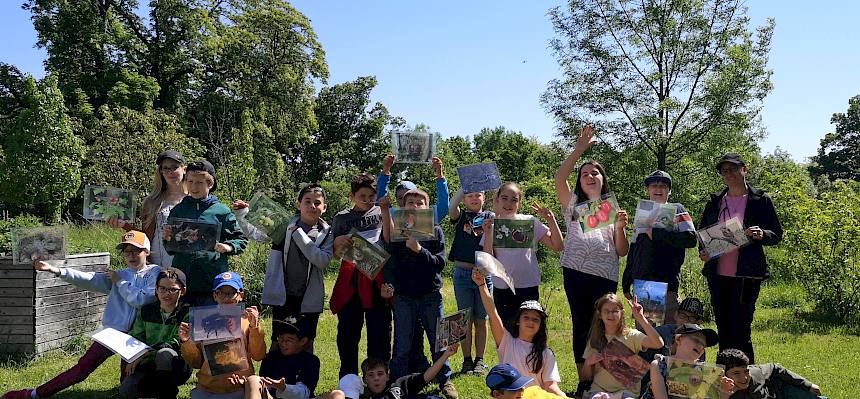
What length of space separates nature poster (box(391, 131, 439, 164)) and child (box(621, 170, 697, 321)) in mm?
2019

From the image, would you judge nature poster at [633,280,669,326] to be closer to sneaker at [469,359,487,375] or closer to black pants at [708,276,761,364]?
black pants at [708,276,761,364]

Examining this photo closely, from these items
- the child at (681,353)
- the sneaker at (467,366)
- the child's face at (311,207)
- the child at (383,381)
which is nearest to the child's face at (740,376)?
the child at (681,353)

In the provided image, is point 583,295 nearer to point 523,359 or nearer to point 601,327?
point 601,327

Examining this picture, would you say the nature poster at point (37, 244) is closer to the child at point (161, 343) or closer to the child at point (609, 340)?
the child at point (161, 343)

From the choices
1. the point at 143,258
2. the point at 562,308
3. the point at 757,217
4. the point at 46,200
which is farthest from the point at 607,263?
the point at 46,200

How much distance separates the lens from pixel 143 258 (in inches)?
225

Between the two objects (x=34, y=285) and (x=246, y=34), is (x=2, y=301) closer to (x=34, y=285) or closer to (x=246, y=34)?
(x=34, y=285)

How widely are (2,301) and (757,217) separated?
26.1ft

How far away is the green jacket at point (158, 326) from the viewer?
5410mm

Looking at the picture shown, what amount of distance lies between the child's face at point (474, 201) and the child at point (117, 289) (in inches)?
111

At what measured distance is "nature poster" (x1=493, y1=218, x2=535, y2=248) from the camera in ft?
18.8

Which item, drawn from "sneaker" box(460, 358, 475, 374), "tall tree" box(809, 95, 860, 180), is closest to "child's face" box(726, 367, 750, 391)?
"sneaker" box(460, 358, 475, 374)

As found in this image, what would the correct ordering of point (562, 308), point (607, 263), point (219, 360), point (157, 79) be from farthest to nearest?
point (157, 79)
point (562, 308)
point (607, 263)
point (219, 360)

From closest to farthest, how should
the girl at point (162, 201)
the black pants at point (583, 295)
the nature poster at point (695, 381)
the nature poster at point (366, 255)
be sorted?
the nature poster at point (695, 381), the nature poster at point (366, 255), the black pants at point (583, 295), the girl at point (162, 201)
